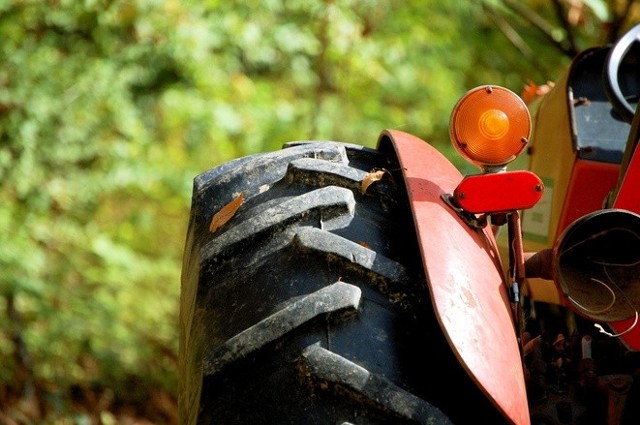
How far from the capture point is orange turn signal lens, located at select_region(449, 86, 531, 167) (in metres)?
1.88

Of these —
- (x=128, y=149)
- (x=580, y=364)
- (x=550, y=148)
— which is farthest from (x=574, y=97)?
(x=128, y=149)

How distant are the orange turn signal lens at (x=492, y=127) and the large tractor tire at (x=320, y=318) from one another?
19 centimetres

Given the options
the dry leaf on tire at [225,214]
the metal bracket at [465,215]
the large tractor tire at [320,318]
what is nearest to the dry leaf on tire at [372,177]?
the large tractor tire at [320,318]

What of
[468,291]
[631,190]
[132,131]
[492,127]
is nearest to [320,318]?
[468,291]

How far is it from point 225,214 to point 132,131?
370 centimetres

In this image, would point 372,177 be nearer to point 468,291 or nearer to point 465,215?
point 465,215

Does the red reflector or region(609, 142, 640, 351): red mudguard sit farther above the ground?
the red reflector

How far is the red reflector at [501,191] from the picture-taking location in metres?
1.84

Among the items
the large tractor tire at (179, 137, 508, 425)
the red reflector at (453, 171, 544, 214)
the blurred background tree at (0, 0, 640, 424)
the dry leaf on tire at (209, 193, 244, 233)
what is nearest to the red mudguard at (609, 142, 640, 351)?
the red reflector at (453, 171, 544, 214)

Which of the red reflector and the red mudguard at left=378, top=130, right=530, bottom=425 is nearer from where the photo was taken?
the red mudguard at left=378, top=130, right=530, bottom=425

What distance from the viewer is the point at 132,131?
566 centimetres

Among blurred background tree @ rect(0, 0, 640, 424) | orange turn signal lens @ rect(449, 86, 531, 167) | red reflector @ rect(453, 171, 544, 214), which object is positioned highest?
orange turn signal lens @ rect(449, 86, 531, 167)

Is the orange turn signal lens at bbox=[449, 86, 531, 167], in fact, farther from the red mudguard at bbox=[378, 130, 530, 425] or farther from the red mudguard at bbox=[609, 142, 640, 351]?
the red mudguard at bbox=[609, 142, 640, 351]

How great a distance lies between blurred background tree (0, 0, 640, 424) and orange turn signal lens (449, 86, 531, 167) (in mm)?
2796
